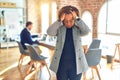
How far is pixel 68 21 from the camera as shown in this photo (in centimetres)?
251

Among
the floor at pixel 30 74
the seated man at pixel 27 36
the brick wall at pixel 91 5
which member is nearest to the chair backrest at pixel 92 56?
the floor at pixel 30 74

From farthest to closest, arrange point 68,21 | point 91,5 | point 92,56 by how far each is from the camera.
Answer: point 91,5, point 92,56, point 68,21

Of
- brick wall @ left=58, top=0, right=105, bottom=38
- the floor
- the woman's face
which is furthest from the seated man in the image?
A: the woman's face

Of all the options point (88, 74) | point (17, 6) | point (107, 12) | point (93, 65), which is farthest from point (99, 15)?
point (17, 6)

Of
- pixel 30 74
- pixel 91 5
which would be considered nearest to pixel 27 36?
pixel 30 74

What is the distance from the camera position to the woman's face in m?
2.49

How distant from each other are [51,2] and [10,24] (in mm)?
2990

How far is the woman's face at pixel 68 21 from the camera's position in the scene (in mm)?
2492

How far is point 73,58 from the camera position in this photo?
246 cm

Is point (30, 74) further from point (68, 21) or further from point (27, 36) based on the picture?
point (68, 21)

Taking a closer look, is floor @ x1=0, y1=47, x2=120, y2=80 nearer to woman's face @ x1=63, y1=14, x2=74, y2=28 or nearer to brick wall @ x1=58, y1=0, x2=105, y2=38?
brick wall @ x1=58, y1=0, x2=105, y2=38

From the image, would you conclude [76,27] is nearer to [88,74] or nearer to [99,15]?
[88,74]

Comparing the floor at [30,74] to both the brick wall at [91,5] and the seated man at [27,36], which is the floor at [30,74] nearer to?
the seated man at [27,36]

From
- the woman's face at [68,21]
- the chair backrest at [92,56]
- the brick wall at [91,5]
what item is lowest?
the chair backrest at [92,56]
